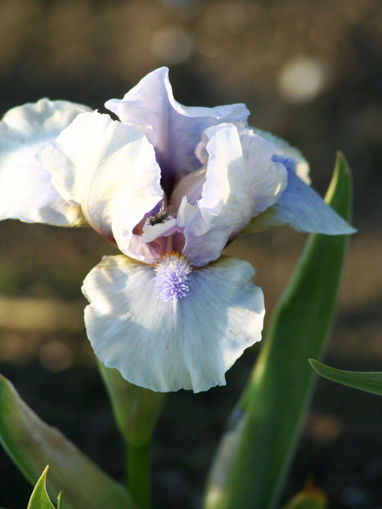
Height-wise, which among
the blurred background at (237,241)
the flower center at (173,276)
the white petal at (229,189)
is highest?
the white petal at (229,189)

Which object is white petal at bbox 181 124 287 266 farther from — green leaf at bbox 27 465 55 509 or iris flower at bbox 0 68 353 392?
green leaf at bbox 27 465 55 509

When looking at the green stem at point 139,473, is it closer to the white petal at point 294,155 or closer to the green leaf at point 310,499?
the green leaf at point 310,499

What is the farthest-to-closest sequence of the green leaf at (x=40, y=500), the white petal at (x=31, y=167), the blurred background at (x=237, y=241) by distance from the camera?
the blurred background at (x=237, y=241) < the white petal at (x=31, y=167) < the green leaf at (x=40, y=500)

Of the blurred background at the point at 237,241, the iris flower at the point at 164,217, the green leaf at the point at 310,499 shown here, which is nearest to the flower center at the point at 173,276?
the iris flower at the point at 164,217

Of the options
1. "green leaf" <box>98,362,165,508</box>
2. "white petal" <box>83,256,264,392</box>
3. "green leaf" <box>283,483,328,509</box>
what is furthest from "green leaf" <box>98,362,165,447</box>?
"green leaf" <box>283,483,328,509</box>

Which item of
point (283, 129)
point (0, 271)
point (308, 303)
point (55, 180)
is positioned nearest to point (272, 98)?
point (283, 129)

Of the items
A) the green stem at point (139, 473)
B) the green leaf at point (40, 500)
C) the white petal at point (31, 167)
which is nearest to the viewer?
the green leaf at point (40, 500)

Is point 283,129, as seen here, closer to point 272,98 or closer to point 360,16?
point 272,98
